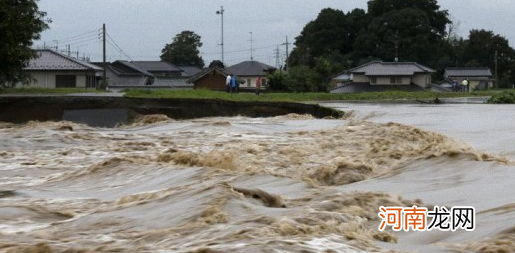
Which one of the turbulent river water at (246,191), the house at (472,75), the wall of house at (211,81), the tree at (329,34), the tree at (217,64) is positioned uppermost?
the tree at (329,34)

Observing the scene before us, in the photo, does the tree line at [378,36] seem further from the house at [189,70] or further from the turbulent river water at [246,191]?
the turbulent river water at [246,191]

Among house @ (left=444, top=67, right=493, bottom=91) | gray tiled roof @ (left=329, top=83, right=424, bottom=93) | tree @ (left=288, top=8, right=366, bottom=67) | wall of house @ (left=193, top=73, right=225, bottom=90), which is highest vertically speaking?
tree @ (left=288, top=8, right=366, bottom=67)

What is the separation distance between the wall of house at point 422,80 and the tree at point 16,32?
2636cm

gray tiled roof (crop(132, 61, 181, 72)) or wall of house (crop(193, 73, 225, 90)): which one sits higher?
gray tiled roof (crop(132, 61, 181, 72))

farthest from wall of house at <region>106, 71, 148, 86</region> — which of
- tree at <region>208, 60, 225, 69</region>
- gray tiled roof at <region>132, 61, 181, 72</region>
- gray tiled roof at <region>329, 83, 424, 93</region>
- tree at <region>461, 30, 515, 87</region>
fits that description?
tree at <region>461, 30, 515, 87</region>

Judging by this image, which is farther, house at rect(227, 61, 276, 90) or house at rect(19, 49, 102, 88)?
house at rect(227, 61, 276, 90)

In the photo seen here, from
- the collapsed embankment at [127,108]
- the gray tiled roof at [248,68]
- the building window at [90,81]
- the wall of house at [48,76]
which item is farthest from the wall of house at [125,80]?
the collapsed embankment at [127,108]

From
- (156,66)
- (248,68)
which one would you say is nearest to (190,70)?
(156,66)

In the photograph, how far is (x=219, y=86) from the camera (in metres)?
50.1

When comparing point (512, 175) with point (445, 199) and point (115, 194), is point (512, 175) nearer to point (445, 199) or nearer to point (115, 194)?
point (445, 199)

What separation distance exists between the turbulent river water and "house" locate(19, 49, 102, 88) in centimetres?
2947

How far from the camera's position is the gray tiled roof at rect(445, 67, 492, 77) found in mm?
59188

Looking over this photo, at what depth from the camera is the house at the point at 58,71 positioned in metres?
44.0

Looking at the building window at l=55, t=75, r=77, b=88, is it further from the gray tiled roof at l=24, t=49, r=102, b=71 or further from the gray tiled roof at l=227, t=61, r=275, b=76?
the gray tiled roof at l=227, t=61, r=275, b=76
